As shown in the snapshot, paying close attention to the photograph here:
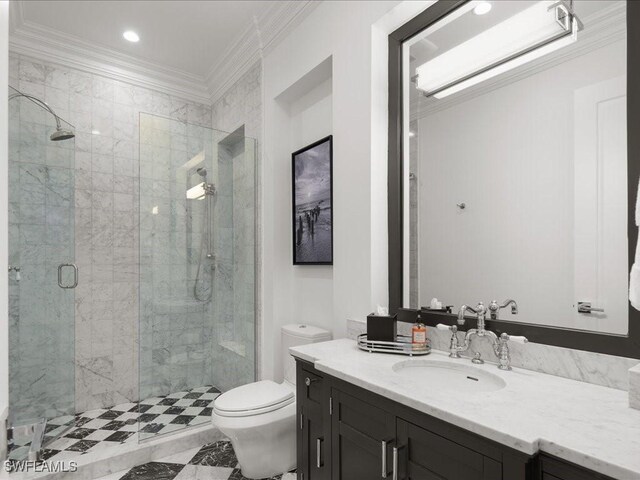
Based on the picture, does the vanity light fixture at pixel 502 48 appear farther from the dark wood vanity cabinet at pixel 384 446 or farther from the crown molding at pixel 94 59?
the crown molding at pixel 94 59

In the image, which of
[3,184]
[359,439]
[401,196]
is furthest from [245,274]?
[3,184]

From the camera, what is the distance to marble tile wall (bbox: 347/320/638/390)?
110cm

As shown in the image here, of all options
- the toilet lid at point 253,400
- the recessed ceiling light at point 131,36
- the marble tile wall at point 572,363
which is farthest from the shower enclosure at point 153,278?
the marble tile wall at point 572,363

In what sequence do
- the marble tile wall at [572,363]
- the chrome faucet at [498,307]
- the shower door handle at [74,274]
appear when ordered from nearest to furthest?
the marble tile wall at [572,363]
the chrome faucet at [498,307]
the shower door handle at [74,274]

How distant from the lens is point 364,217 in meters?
1.93

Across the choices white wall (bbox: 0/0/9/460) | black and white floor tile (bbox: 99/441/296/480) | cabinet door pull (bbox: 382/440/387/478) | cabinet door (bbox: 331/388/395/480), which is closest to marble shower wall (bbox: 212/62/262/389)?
black and white floor tile (bbox: 99/441/296/480)

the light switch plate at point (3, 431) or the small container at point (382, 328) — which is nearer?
the light switch plate at point (3, 431)

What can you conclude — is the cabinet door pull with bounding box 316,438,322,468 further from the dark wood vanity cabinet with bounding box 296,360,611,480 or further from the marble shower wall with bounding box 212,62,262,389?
the marble shower wall with bounding box 212,62,262,389

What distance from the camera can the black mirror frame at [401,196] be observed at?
112 cm

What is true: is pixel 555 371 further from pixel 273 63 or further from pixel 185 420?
pixel 273 63

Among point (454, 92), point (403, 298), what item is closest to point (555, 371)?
point (403, 298)

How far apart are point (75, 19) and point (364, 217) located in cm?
255

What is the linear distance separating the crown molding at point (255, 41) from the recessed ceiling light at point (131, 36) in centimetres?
63

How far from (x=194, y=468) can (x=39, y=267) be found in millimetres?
1572
